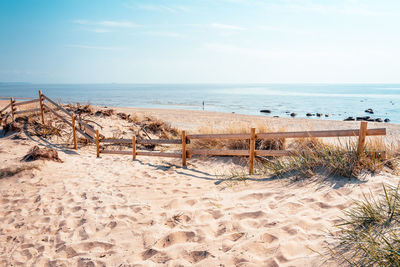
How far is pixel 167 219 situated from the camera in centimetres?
378

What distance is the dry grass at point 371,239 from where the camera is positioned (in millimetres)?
2158

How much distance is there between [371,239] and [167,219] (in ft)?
8.41

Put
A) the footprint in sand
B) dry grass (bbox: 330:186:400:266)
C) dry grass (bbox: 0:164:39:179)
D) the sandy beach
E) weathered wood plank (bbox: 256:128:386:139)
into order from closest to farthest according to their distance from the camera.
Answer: dry grass (bbox: 330:186:400:266) → the sandy beach → the footprint in sand → weathered wood plank (bbox: 256:128:386:139) → dry grass (bbox: 0:164:39:179)

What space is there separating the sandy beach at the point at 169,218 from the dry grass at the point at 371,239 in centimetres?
17

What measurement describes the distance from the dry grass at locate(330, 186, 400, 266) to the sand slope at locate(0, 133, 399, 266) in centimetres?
19

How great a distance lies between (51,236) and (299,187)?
13.1 ft

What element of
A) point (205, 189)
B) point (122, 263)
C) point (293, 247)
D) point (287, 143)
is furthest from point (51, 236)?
point (287, 143)

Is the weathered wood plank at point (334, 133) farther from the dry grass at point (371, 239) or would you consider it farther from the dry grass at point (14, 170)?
the dry grass at point (14, 170)

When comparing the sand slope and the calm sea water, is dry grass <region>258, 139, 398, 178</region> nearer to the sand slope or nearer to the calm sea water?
the sand slope

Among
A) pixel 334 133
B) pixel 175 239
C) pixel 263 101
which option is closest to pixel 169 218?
pixel 175 239

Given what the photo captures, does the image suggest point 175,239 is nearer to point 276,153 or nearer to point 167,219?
point 167,219

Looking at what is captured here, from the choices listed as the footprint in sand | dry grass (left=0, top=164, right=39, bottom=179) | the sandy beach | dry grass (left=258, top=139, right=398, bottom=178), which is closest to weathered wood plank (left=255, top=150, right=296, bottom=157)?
dry grass (left=258, top=139, right=398, bottom=178)

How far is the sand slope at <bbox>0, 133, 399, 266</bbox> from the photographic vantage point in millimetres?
Answer: 2906

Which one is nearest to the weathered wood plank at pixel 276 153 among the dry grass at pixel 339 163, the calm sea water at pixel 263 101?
the dry grass at pixel 339 163
